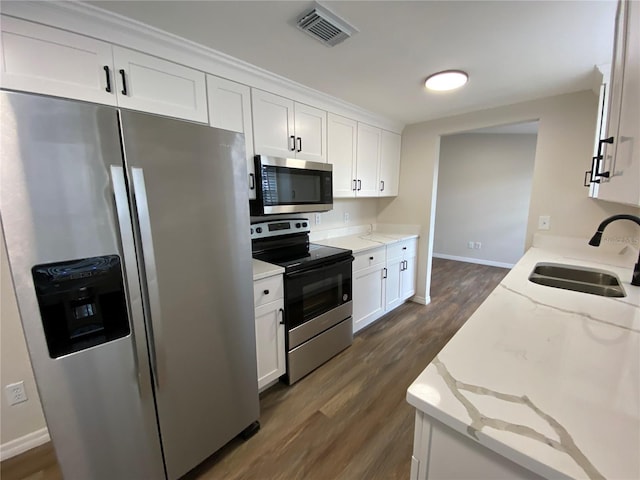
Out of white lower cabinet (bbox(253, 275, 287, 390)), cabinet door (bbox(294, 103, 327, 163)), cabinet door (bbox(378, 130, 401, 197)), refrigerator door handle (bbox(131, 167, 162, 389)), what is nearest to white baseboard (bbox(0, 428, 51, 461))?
refrigerator door handle (bbox(131, 167, 162, 389))

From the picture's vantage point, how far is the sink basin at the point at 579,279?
149cm

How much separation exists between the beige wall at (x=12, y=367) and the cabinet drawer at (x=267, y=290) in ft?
4.12

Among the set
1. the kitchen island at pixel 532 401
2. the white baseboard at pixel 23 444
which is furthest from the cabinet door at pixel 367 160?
the white baseboard at pixel 23 444

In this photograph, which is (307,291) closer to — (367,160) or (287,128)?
(287,128)

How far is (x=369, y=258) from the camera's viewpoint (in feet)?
8.70

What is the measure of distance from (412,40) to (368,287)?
78.7 inches

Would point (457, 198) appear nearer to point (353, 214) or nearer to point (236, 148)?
point (353, 214)

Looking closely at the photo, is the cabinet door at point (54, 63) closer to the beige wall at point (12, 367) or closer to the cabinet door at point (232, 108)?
the cabinet door at point (232, 108)

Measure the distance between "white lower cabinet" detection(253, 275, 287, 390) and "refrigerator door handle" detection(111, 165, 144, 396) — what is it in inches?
27.4

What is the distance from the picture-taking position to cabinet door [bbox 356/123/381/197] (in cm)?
286

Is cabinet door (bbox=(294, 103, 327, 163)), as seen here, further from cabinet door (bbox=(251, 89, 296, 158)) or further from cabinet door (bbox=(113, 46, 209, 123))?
cabinet door (bbox=(113, 46, 209, 123))

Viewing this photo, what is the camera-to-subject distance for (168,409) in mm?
1218

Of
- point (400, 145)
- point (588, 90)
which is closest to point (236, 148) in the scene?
point (400, 145)

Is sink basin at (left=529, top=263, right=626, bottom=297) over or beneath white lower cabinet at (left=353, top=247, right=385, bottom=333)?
over
